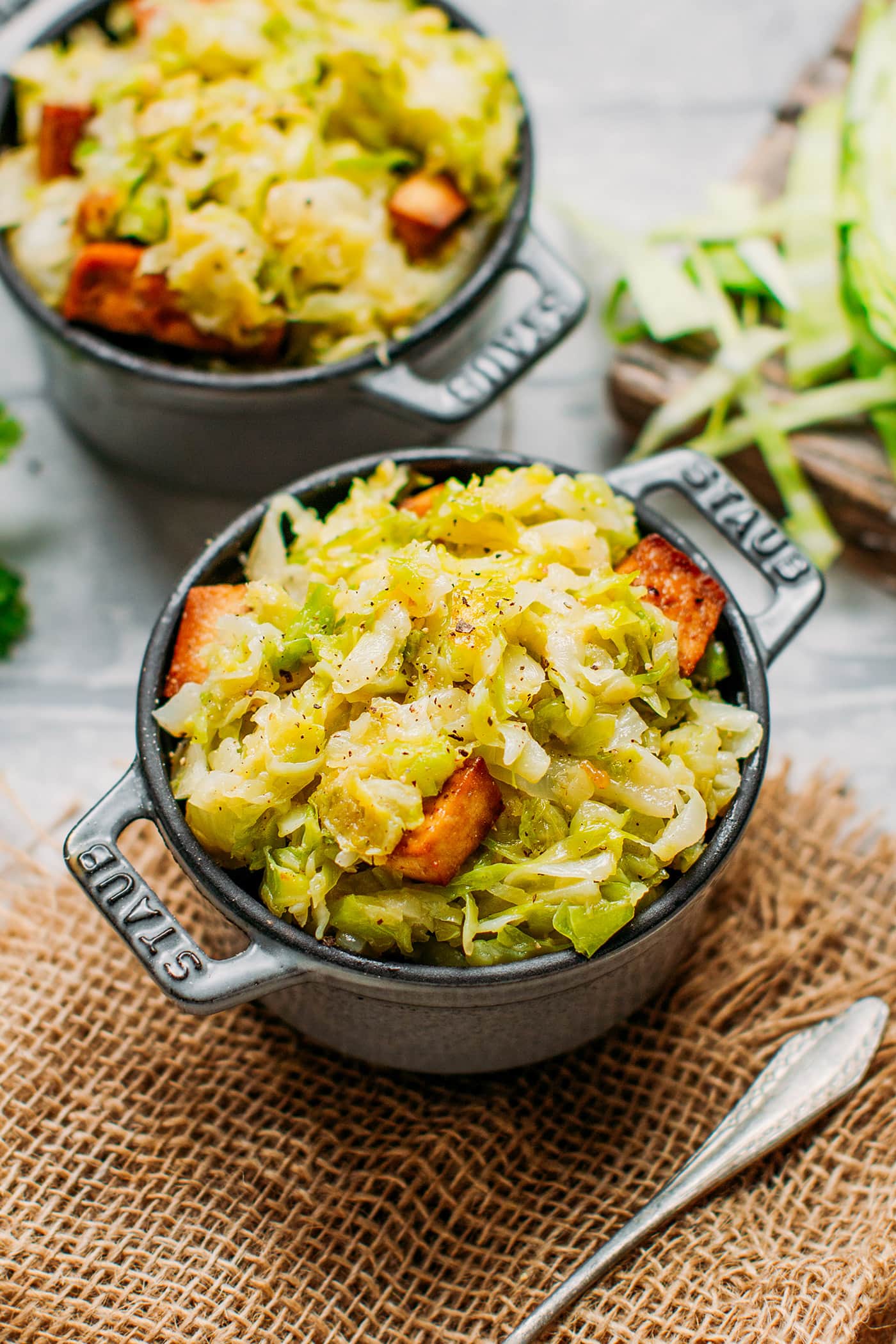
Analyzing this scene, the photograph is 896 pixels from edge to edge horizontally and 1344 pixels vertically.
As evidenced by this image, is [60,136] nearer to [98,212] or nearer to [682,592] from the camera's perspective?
[98,212]

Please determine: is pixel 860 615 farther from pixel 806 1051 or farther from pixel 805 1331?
→ pixel 805 1331

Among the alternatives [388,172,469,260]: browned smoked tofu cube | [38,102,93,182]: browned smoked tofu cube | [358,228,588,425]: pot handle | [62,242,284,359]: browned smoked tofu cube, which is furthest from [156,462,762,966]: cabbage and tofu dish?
[38,102,93,182]: browned smoked tofu cube

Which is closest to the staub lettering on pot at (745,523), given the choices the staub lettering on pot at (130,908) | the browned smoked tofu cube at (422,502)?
the browned smoked tofu cube at (422,502)

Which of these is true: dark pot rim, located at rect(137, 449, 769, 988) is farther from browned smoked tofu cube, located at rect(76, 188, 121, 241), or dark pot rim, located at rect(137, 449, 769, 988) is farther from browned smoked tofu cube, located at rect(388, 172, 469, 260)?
browned smoked tofu cube, located at rect(76, 188, 121, 241)

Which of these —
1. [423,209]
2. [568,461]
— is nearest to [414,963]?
[423,209]

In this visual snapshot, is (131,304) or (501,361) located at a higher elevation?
(131,304)

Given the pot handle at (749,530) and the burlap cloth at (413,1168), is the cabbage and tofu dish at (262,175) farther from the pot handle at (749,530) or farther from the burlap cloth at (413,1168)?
the burlap cloth at (413,1168)
